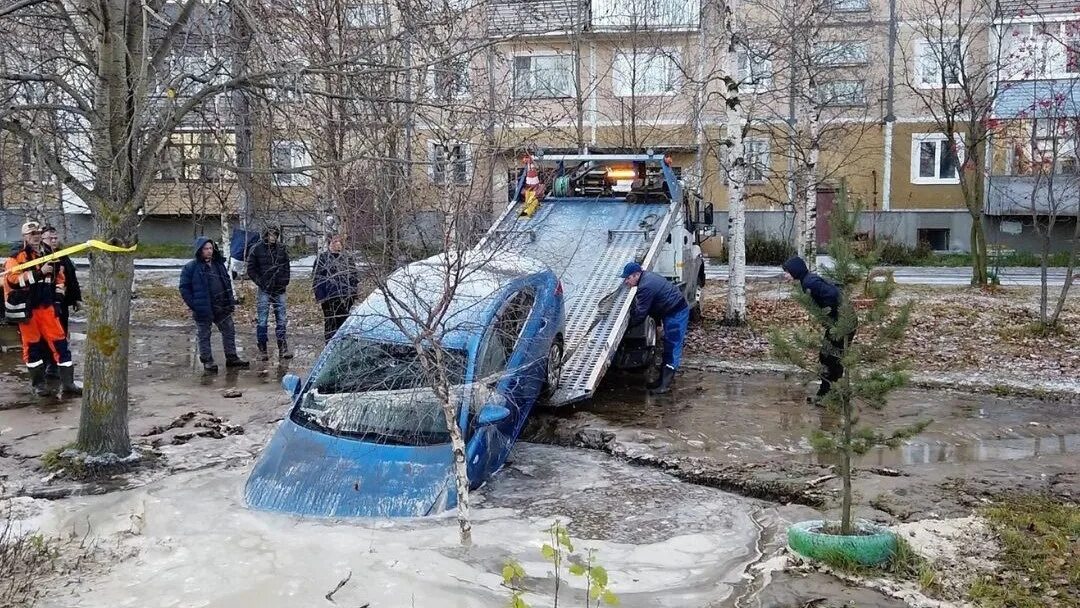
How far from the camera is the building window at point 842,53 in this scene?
21.0 m

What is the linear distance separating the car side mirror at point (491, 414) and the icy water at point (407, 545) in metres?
0.59

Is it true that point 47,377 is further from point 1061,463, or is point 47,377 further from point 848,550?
point 1061,463

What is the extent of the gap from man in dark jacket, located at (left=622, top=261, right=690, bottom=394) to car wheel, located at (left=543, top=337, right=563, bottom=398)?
1368mm

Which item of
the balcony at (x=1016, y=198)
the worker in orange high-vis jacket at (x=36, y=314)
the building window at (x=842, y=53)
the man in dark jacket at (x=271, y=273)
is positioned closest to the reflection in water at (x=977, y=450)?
the man in dark jacket at (x=271, y=273)

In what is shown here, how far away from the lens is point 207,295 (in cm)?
1149

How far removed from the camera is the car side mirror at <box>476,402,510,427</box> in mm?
6477

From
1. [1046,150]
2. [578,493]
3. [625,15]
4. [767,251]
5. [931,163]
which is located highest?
[625,15]

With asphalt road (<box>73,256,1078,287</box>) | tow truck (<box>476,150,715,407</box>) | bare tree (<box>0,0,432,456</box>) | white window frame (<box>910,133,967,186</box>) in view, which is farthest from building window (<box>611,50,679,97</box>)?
bare tree (<box>0,0,432,456</box>)

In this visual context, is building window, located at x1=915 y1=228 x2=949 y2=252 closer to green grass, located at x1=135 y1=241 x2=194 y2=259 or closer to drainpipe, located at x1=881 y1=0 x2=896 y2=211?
drainpipe, located at x1=881 y1=0 x2=896 y2=211

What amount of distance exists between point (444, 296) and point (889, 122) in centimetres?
2424

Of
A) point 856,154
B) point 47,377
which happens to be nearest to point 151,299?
point 47,377

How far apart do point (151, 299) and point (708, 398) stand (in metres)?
11.6

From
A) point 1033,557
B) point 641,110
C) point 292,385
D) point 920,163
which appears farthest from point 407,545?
point 920,163

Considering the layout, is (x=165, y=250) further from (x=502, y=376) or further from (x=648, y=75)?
(x=502, y=376)
